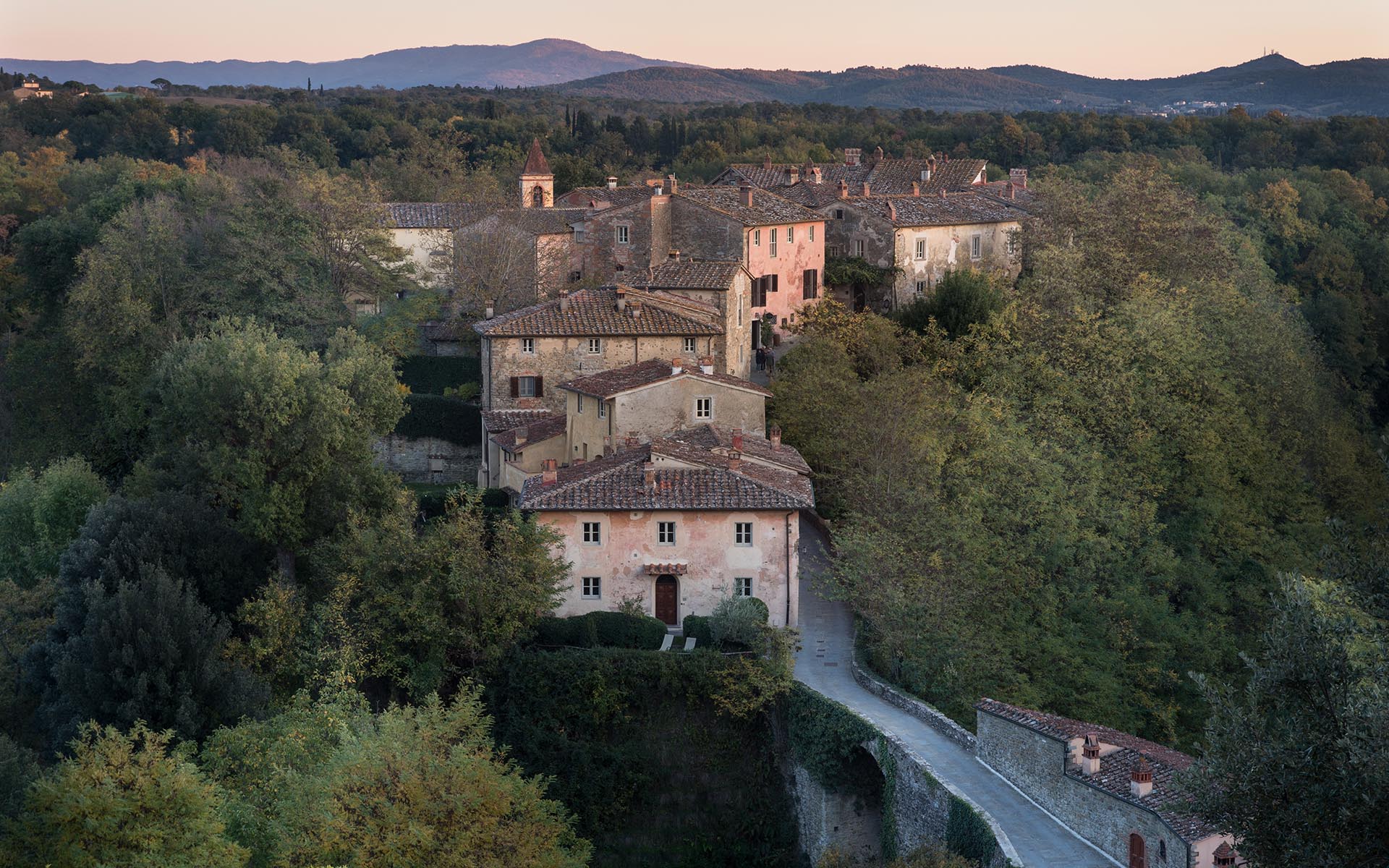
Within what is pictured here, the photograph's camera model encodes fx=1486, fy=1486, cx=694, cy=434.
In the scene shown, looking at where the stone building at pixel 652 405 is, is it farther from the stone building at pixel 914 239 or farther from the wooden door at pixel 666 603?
the stone building at pixel 914 239

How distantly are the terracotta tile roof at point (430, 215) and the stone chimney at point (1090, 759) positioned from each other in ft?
154

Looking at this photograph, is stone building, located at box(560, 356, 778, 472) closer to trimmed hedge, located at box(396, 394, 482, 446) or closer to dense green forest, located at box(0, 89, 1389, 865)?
dense green forest, located at box(0, 89, 1389, 865)

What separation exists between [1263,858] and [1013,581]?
2050cm

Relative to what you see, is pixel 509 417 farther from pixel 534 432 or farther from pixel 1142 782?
pixel 1142 782

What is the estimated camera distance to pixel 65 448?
52.3 meters

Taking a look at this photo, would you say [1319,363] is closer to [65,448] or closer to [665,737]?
[665,737]

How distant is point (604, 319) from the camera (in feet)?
149

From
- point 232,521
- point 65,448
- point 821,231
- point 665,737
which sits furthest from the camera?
point 821,231

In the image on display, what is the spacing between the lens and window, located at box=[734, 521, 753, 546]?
35.3 metres

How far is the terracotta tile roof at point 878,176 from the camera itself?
229 feet

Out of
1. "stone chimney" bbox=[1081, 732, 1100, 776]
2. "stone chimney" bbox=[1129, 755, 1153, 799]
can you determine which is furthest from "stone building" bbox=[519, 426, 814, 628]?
"stone chimney" bbox=[1129, 755, 1153, 799]

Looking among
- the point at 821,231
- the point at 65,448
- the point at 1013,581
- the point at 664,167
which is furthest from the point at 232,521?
the point at 664,167

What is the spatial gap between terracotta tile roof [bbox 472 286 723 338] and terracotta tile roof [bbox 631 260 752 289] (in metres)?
1.76

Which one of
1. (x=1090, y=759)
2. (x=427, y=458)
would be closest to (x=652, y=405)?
(x=427, y=458)
